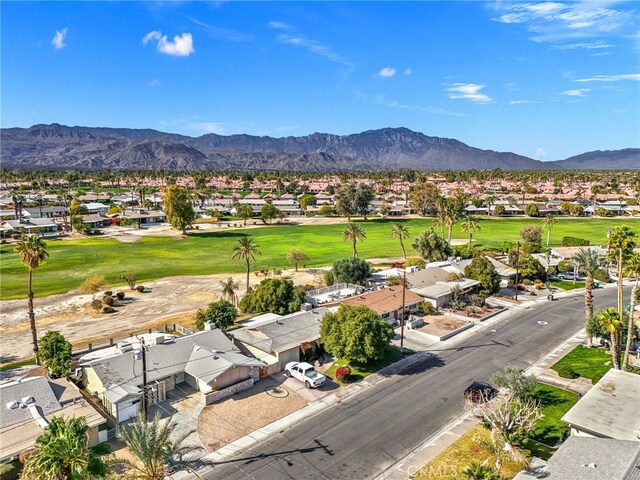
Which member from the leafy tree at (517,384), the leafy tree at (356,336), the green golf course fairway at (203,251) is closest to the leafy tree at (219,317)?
the leafy tree at (356,336)

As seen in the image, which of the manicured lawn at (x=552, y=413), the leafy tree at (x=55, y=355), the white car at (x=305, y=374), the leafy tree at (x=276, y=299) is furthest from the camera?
the leafy tree at (x=276, y=299)

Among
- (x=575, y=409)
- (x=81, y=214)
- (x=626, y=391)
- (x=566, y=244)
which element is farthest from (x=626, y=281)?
(x=81, y=214)

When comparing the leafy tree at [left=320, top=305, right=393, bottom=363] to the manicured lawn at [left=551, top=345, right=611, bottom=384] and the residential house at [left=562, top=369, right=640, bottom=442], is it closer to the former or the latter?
the residential house at [left=562, top=369, right=640, bottom=442]

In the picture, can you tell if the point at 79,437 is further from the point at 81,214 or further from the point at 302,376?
the point at 81,214

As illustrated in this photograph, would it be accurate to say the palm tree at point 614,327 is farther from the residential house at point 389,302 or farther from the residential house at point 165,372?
the residential house at point 165,372

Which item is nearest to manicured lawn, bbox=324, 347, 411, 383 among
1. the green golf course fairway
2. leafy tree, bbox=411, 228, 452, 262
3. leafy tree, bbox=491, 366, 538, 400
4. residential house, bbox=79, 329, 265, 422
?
residential house, bbox=79, 329, 265, 422
